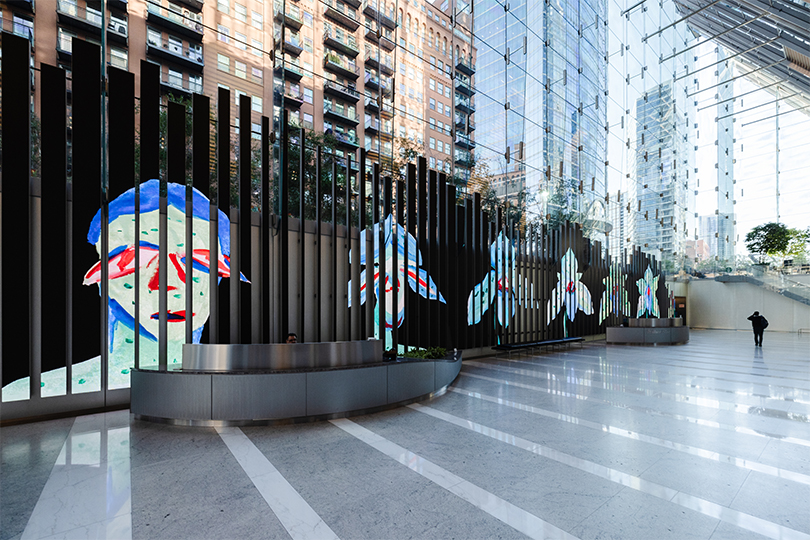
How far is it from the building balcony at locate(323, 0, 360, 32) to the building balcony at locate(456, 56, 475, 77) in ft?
11.8

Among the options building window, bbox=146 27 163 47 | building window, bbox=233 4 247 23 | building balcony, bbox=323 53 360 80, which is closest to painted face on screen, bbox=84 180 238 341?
building window, bbox=146 27 163 47

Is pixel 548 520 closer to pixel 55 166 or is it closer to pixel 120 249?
pixel 120 249

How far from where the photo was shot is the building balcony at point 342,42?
13.1 metres

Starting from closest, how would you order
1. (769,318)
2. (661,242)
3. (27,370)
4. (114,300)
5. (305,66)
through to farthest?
1. (27,370)
2. (114,300)
3. (305,66)
4. (769,318)
5. (661,242)

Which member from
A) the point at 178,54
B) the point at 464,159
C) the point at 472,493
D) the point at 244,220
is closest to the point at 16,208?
the point at 244,220

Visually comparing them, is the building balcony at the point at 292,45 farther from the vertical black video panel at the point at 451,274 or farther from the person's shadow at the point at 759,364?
the person's shadow at the point at 759,364

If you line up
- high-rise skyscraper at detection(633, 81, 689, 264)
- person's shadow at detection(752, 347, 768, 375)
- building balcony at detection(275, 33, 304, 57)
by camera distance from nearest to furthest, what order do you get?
building balcony at detection(275, 33, 304, 57) < person's shadow at detection(752, 347, 768, 375) < high-rise skyscraper at detection(633, 81, 689, 264)

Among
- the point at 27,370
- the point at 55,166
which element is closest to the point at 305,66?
the point at 55,166

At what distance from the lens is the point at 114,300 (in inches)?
240

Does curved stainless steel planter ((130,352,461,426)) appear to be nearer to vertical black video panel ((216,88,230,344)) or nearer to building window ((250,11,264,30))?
vertical black video panel ((216,88,230,344))

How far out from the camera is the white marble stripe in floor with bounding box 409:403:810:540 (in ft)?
9.14

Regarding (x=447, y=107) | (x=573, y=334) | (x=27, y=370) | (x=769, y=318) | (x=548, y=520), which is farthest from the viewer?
(x=769, y=318)

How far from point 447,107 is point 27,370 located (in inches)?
493

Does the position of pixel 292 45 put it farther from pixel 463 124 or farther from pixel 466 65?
pixel 466 65
